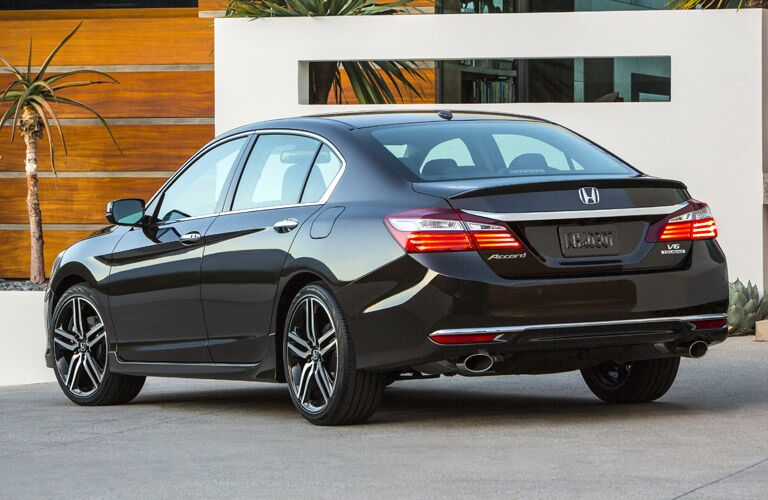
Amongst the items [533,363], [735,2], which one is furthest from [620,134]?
[533,363]

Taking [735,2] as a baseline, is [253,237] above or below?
below

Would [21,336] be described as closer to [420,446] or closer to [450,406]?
[450,406]

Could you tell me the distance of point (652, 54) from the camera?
14422mm

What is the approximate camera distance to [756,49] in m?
14.2

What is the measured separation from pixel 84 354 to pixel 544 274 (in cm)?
363

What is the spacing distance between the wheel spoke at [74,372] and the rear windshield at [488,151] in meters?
2.75

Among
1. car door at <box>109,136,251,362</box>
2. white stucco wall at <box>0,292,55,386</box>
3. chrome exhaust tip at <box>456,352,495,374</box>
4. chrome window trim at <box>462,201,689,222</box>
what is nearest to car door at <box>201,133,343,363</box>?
car door at <box>109,136,251,362</box>

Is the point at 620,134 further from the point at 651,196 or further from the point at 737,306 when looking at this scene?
the point at 651,196

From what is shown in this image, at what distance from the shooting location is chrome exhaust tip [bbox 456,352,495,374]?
732 centimetres

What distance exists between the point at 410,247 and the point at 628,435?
4.14ft

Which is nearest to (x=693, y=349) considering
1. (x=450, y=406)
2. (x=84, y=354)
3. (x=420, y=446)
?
(x=420, y=446)

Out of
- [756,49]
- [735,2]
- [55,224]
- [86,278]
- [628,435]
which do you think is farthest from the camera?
[55,224]

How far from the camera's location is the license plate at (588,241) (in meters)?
7.38

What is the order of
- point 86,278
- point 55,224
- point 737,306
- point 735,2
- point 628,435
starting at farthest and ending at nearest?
point 55,224 → point 735,2 → point 737,306 → point 86,278 → point 628,435
